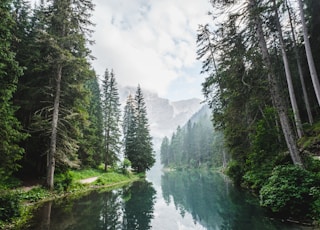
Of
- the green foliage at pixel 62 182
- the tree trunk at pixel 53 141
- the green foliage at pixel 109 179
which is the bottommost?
the green foliage at pixel 109 179

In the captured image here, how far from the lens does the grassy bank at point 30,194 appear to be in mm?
7641

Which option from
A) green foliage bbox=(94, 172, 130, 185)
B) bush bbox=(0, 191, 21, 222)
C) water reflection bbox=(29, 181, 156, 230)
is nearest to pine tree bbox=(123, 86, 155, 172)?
green foliage bbox=(94, 172, 130, 185)

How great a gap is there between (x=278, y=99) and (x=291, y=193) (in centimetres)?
430

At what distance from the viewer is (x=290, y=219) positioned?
7301 mm

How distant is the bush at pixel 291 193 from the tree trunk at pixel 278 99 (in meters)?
1.16

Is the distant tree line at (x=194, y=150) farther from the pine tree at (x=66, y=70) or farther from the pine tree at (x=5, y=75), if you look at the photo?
the pine tree at (x=5, y=75)

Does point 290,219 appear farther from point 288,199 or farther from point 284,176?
point 284,176

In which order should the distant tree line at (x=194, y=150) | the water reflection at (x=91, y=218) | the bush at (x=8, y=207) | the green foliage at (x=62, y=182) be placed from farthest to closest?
1. the distant tree line at (x=194, y=150)
2. the green foliage at (x=62, y=182)
3. the water reflection at (x=91, y=218)
4. the bush at (x=8, y=207)

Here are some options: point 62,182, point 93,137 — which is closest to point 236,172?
point 62,182

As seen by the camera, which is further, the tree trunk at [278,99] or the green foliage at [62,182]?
the green foliage at [62,182]

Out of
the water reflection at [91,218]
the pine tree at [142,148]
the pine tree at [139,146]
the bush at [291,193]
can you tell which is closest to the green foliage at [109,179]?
the pine tree at [139,146]

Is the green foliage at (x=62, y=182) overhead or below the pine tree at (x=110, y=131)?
below

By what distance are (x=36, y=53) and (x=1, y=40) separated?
7.83 metres

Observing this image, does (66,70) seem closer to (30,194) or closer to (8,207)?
(30,194)
